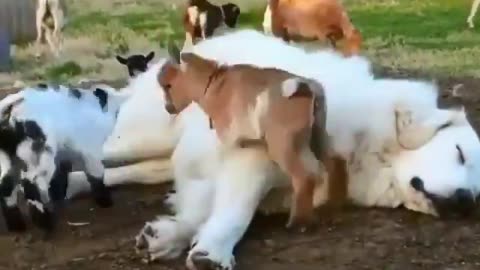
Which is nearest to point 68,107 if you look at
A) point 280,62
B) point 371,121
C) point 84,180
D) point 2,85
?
point 84,180

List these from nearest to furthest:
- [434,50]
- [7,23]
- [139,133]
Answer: [139,133], [434,50], [7,23]

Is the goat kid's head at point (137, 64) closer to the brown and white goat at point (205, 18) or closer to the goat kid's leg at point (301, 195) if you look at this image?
the brown and white goat at point (205, 18)

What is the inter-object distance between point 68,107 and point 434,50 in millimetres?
1985

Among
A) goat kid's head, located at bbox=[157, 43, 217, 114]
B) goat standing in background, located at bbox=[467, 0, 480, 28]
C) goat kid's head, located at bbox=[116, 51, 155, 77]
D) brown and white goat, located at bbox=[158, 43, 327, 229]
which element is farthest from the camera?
goat standing in background, located at bbox=[467, 0, 480, 28]

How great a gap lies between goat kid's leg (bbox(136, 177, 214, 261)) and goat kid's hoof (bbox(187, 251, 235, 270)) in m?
0.06

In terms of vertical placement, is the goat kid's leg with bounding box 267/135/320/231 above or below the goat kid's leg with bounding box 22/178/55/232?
above

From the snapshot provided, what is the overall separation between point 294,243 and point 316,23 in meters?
1.35

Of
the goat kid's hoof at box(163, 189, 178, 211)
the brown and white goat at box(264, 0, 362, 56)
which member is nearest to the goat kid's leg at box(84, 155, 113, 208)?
the goat kid's hoof at box(163, 189, 178, 211)

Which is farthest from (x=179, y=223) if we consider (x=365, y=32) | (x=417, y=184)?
(x=365, y=32)

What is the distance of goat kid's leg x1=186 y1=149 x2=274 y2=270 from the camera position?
57.9 inches

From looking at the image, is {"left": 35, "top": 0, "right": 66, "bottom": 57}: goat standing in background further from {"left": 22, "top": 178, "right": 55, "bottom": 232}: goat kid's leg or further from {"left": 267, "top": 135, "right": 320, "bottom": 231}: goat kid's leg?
{"left": 267, "top": 135, "right": 320, "bottom": 231}: goat kid's leg

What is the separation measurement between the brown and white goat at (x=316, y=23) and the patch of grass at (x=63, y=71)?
2.65 feet

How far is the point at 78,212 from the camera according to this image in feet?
5.52

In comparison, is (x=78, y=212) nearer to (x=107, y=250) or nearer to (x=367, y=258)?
(x=107, y=250)
